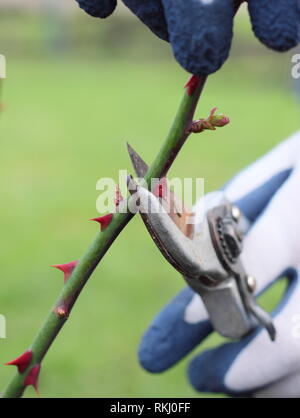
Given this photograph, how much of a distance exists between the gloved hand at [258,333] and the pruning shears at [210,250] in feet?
0.10

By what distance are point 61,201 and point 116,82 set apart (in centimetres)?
341

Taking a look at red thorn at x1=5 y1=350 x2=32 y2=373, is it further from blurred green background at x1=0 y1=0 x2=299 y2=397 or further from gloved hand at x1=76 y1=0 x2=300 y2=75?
blurred green background at x1=0 y1=0 x2=299 y2=397

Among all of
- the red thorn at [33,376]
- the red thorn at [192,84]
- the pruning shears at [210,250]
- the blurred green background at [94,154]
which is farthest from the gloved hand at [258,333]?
the blurred green background at [94,154]

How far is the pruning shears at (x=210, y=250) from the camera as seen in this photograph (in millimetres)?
604

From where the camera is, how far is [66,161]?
12.3 feet

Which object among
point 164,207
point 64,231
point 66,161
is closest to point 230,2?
point 164,207

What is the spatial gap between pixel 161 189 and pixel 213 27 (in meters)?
0.15

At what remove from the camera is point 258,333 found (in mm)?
850

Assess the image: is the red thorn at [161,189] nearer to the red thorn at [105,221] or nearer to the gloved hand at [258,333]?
the red thorn at [105,221]

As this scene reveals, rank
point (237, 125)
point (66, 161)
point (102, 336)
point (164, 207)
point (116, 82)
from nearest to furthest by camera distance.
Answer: point (164, 207) → point (102, 336) → point (66, 161) → point (237, 125) → point (116, 82)

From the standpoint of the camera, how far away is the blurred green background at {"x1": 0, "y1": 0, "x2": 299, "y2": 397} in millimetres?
1775

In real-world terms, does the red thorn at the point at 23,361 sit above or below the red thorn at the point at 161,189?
below

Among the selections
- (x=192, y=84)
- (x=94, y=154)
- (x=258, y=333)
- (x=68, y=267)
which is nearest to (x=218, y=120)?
(x=192, y=84)

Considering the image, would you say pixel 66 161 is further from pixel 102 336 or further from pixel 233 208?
pixel 233 208
